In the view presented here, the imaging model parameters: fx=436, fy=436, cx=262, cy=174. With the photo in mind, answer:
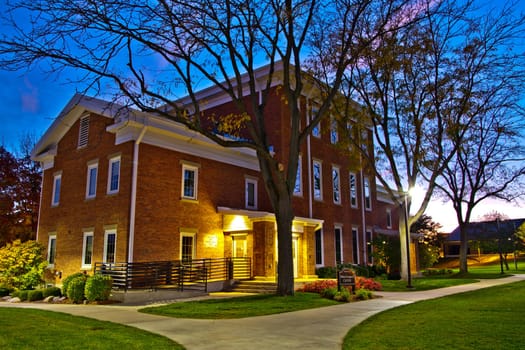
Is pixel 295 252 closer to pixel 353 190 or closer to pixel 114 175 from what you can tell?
pixel 353 190

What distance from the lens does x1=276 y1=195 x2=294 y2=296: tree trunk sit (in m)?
16.4

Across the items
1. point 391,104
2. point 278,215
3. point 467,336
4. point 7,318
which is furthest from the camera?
point 391,104

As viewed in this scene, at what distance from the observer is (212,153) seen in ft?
74.9

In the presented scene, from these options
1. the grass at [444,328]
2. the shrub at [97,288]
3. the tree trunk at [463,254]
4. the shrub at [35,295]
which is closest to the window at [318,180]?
the tree trunk at [463,254]

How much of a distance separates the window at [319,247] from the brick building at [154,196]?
64mm

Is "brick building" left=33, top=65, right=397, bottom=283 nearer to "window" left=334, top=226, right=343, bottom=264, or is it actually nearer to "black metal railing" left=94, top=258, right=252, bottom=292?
"black metal railing" left=94, top=258, right=252, bottom=292

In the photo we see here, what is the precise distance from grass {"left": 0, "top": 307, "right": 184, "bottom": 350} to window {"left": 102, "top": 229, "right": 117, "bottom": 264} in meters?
7.69

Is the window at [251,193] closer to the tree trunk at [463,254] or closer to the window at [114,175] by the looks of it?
the window at [114,175]

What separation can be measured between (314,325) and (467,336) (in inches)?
131

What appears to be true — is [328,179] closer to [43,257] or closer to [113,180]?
[113,180]

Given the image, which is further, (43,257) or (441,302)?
(43,257)

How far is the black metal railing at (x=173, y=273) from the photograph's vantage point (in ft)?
58.7

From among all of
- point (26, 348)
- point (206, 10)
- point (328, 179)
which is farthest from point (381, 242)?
point (26, 348)

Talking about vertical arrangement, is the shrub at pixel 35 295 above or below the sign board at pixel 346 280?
below
